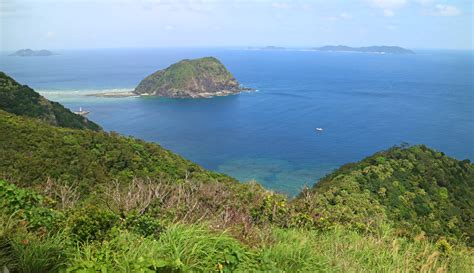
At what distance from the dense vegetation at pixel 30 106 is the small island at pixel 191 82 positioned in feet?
273

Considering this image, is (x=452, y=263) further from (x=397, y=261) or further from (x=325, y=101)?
(x=325, y=101)

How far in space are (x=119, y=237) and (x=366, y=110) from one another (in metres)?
111

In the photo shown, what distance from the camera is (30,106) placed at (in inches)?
1716

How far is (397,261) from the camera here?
4.97 m

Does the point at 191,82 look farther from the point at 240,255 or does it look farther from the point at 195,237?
the point at 240,255

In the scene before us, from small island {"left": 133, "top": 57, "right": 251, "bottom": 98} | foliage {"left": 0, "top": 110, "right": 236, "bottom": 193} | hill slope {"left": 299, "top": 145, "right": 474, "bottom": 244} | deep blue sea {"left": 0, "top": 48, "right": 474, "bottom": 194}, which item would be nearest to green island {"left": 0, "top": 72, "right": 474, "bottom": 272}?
foliage {"left": 0, "top": 110, "right": 236, "bottom": 193}

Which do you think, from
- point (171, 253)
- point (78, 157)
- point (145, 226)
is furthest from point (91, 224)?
point (78, 157)

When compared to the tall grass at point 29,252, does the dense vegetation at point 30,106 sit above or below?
below

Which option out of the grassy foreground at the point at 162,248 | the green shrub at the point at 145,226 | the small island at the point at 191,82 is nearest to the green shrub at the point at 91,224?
the grassy foreground at the point at 162,248

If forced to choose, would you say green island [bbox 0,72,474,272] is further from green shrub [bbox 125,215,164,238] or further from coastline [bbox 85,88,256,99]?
coastline [bbox 85,88,256,99]

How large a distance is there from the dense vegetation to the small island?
273 ft

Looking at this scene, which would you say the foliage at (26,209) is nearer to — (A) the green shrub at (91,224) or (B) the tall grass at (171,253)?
(A) the green shrub at (91,224)

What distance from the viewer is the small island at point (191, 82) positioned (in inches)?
5243

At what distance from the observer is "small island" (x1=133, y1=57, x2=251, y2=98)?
133163 mm
